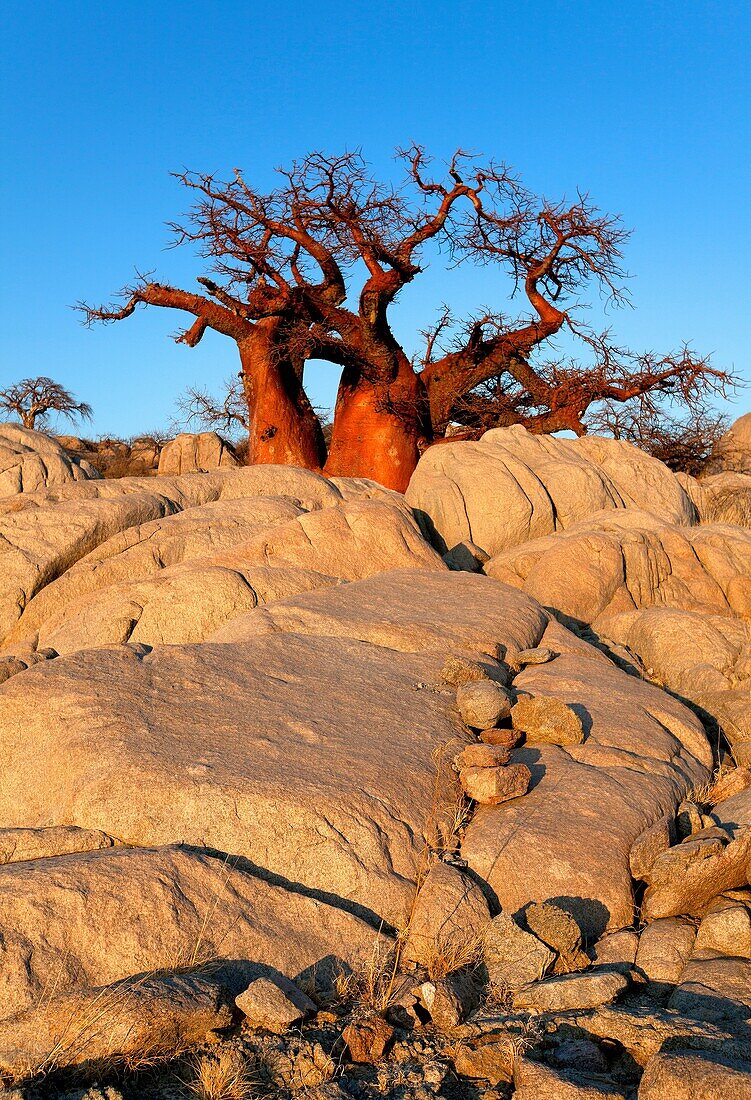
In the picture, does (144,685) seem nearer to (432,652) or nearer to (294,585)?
(432,652)

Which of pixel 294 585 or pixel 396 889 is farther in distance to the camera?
pixel 294 585

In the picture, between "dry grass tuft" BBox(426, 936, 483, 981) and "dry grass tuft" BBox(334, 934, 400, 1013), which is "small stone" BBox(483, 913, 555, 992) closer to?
"dry grass tuft" BBox(426, 936, 483, 981)

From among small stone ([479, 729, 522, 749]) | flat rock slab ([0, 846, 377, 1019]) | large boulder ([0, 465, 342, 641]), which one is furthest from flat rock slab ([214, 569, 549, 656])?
large boulder ([0, 465, 342, 641])

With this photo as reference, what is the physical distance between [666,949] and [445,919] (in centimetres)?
96

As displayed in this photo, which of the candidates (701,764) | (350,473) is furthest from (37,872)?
(350,473)

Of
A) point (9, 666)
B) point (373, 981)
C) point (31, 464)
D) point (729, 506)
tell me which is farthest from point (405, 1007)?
point (729, 506)

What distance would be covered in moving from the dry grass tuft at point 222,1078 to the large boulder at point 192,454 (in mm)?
14630

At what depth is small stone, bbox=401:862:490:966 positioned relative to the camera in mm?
4172

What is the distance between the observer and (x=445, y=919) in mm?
4273

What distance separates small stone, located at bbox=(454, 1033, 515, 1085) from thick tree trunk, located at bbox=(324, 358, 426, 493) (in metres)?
13.1

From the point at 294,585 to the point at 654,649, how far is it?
3.25 meters

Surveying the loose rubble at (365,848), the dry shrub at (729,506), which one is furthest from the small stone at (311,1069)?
the dry shrub at (729,506)

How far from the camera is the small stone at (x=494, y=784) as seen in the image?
16.6 feet

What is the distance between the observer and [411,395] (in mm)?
16469
